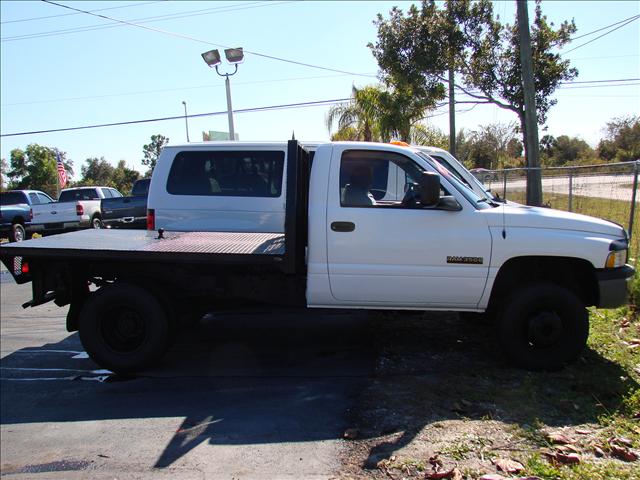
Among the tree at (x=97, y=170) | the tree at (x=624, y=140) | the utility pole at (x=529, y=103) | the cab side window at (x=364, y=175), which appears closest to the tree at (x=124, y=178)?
the tree at (x=97, y=170)

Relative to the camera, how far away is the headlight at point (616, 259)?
464 cm

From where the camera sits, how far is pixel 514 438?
3.63 meters

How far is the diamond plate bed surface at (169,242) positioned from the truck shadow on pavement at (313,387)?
2.90 ft

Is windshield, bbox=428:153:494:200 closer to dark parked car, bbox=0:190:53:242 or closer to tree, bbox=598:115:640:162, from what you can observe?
tree, bbox=598:115:640:162

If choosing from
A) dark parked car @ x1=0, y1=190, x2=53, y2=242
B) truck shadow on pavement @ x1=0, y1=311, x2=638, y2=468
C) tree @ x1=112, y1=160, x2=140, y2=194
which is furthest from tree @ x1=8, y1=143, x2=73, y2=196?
truck shadow on pavement @ x1=0, y1=311, x2=638, y2=468

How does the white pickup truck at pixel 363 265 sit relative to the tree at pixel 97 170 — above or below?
below

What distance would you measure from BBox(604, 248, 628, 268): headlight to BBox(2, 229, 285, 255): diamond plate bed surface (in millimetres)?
2919

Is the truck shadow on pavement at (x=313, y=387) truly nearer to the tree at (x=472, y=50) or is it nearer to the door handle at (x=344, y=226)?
the door handle at (x=344, y=226)

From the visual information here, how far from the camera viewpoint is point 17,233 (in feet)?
58.7

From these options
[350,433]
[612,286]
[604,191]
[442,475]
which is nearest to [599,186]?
[604,191]

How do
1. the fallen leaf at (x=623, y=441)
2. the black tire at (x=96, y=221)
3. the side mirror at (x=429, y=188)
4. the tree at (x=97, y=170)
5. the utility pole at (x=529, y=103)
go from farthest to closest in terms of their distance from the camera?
the tree at (x=97, y=170), the black tire at (x=96, y=221), the utility pole at (x=529, y=103), the side mirror at (x=429, y=188), the fallen leaf at (x=623, y=441)

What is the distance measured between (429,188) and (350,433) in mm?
2111

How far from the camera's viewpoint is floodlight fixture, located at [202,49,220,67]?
54.6 feet

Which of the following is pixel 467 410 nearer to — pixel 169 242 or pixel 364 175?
pixel 364 175
